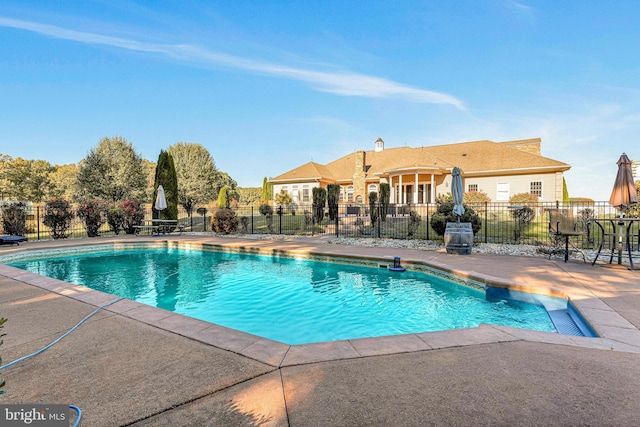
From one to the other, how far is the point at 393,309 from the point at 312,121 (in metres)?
18.7

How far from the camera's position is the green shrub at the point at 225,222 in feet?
52.3

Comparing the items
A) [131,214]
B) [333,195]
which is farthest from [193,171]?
[333,195]

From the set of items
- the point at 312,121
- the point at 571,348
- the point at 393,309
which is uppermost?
the point at 312,121

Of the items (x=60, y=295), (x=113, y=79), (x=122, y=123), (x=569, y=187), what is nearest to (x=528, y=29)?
(x=60, y=295)

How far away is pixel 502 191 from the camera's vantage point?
23.0 m

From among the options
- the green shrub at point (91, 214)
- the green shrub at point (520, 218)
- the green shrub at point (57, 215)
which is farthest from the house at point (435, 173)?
the green shrub at point (57, 215)

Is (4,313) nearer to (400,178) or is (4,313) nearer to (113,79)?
(113,79)

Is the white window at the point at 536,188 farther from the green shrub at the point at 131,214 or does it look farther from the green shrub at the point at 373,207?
the green shrub at the point at 131,214

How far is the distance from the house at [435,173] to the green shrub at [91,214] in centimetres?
1753

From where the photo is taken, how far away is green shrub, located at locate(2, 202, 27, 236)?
530 inches

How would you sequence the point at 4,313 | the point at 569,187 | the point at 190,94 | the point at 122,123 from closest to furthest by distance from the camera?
the point at 4,313
the point at 190,94
the point at 122,123
the point at 569,187

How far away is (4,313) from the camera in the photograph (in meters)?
3.98

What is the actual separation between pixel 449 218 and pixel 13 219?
18971mm

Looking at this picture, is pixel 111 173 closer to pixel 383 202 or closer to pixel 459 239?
pixel 383 202
